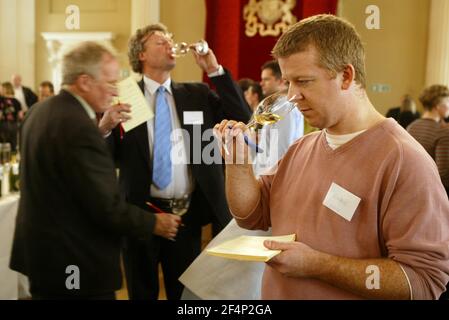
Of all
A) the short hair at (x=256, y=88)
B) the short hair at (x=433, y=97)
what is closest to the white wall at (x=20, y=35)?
the short hair at (x=433, y=97)

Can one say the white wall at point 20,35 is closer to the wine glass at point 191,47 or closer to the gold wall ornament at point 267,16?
the wine glass at point 191,47

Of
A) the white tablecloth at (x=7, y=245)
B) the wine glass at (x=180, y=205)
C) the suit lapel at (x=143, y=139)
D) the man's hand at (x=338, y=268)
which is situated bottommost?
the white tablecloth at (x=7, y=245)

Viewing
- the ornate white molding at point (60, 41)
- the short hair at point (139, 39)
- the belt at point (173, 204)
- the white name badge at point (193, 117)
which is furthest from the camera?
the white name badge at point (193, 117)

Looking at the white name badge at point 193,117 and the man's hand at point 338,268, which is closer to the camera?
the man's hand at point 338,268

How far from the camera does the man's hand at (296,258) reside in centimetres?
97

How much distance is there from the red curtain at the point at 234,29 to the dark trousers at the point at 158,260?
2.07ft

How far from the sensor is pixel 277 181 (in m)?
1.19

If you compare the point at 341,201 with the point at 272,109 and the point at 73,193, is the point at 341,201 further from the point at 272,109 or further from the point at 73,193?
the point at 73,193

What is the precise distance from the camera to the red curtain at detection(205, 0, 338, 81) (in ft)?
4.74

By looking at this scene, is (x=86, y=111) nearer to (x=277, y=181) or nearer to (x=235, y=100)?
(x=277, y=181)

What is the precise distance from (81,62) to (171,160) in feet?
2.30

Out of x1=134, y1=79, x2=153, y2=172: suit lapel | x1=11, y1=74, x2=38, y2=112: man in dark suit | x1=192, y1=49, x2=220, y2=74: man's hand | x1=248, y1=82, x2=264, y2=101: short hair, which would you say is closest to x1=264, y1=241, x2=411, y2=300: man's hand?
x1=134, y1=79, x2=153, y2=172: suit lapel

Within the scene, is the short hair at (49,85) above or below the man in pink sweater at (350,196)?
above
